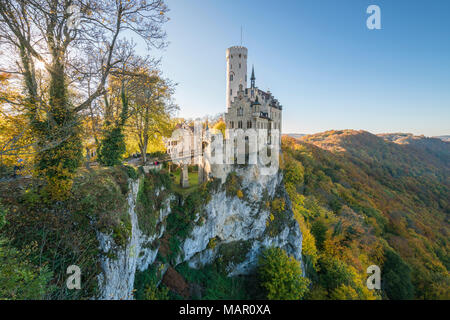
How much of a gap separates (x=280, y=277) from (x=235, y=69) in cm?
2968

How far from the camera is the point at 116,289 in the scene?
8070 mm

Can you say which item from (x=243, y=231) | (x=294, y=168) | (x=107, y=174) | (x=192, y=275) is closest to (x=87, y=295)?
(x=107, y=174)

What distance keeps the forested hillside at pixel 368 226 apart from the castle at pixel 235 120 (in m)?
15.2

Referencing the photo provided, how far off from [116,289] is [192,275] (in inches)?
434

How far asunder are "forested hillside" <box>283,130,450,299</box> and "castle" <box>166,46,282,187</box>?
50.0 ft

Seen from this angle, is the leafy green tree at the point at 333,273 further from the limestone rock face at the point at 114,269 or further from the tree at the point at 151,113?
the tree at the point at 151,113

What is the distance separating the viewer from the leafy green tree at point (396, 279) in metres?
26.8

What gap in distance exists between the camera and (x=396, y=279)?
27938mm

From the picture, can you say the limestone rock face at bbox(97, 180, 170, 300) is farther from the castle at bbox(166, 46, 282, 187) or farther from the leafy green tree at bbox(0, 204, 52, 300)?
the castle at bbox(166, 46, 282, 187)

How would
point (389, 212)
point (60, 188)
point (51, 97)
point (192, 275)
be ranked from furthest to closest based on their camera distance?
point (389, 212) < point (192, 275) < point (60, 188) < point (51, 97)

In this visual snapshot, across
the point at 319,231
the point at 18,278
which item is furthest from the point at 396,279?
the point at 18,278

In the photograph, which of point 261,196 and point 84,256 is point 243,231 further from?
point 84,256

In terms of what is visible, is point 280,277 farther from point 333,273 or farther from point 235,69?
point 235,69

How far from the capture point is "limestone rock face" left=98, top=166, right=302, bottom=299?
15.7 m
